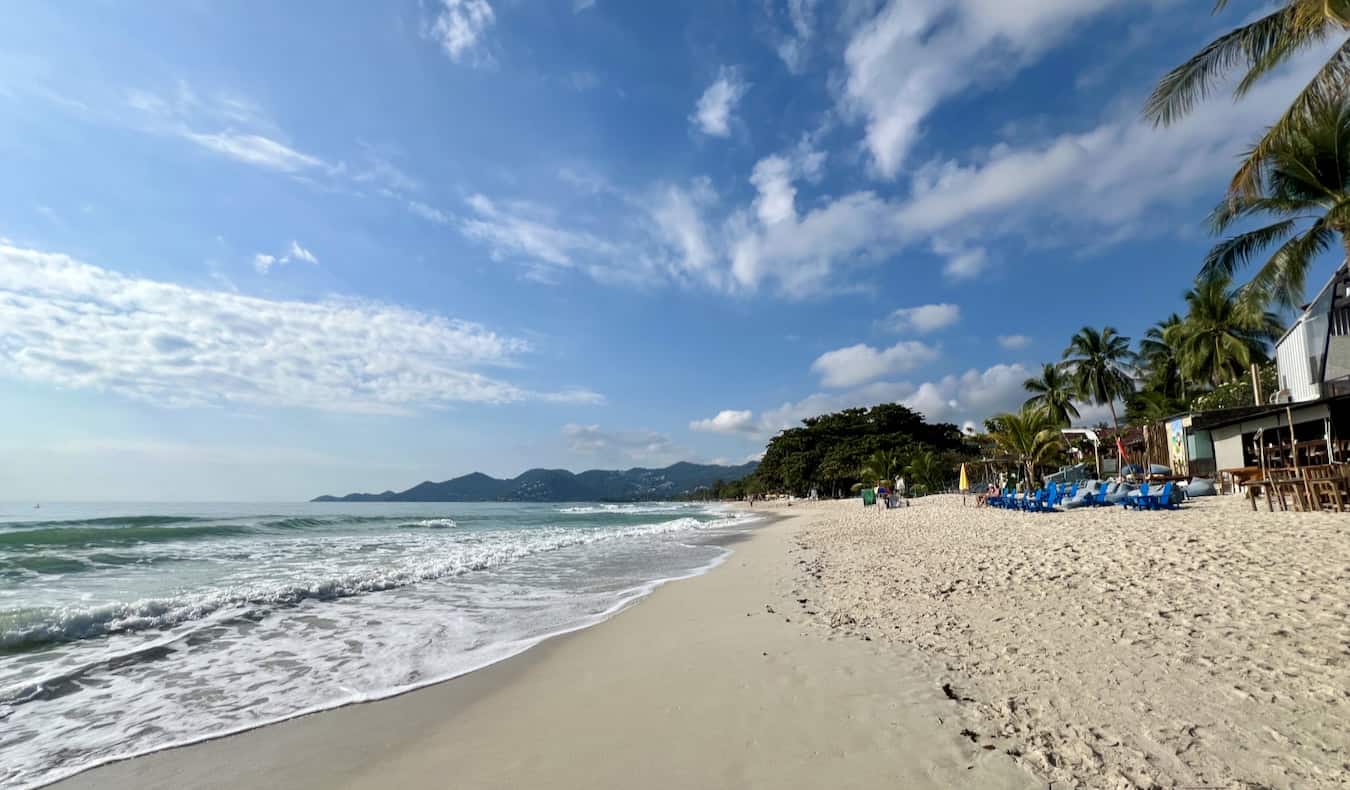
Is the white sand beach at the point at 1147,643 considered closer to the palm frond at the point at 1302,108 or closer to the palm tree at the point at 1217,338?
the palm frond at the point at 1302,108

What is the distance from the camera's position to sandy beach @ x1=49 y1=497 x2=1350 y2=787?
9.61ft

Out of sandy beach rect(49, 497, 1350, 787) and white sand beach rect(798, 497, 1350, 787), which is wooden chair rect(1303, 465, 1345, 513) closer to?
white sand beach rect(798, 497, 1350, 787)

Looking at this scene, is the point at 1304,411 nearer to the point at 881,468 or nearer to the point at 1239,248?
the point at 1239,248

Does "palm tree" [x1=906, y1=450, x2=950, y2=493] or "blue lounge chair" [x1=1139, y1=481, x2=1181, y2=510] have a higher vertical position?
"palm tree" [x1=906, y1=450, x2=950, y2=493]

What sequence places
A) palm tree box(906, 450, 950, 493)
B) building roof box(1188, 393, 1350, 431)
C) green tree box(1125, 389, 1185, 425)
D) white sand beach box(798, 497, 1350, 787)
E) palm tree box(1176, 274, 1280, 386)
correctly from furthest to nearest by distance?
palm tree box(906, 450, 950, 493)
green tree box(1125, 389, 1185, 425)
palm tree box(1176, 274, 1280, 386)
building roof box(1188, 393, 1350, 431)
white sand beach box(798, 497, 1350, 787)

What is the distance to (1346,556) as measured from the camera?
6062mm

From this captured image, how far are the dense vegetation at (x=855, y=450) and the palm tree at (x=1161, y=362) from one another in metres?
12.7

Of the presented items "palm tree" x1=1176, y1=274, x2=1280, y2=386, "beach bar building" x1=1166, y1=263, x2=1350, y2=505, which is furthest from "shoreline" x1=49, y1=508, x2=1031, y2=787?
"palm tree" x1=1176, y1=274, x2=1280, y2=386

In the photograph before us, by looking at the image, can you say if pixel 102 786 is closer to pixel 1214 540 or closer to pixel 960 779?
pixel 960 779

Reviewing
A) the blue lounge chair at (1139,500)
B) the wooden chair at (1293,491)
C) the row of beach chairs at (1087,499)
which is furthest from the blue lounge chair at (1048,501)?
the wooden chair at (1293,491)

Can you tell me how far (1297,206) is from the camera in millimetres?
13625

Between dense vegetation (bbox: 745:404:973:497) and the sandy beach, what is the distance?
1513 inches

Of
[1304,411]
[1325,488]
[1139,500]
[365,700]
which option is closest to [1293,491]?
[1325,488]

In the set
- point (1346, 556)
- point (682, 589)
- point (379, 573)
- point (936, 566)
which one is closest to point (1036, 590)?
point (936, 566)
